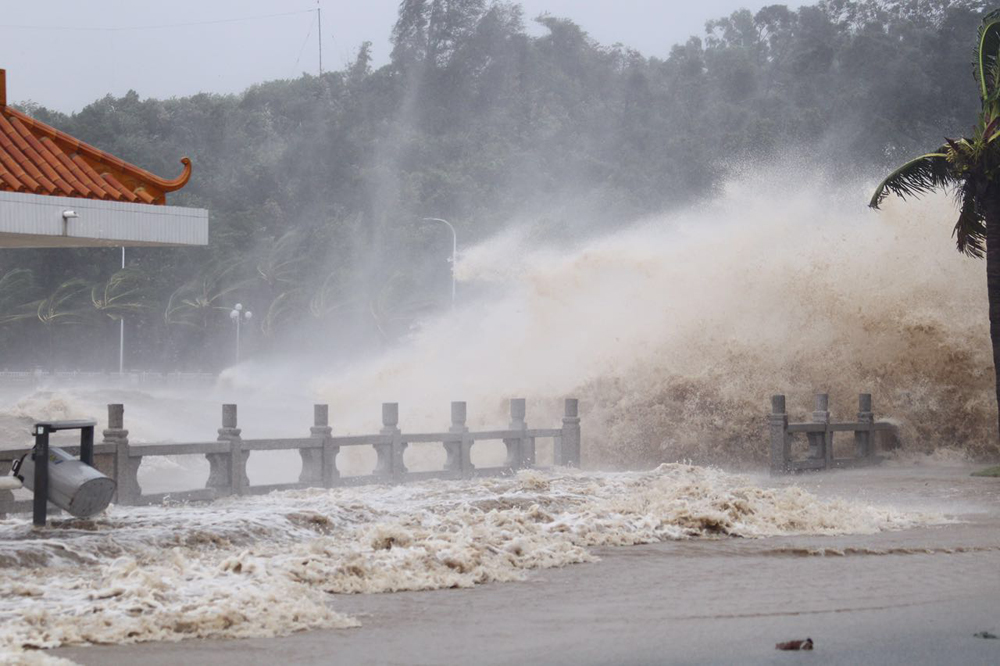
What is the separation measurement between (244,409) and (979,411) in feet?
133

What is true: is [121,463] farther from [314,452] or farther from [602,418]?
[602,418]

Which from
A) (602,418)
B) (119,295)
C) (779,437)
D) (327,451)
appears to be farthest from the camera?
(119,295)

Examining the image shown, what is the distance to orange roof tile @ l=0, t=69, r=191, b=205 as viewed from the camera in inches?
456

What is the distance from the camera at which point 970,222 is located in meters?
22.4

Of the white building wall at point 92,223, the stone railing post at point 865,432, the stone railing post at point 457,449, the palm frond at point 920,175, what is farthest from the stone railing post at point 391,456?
the stone railing post at point 865,432

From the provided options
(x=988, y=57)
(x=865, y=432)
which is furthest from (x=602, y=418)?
(x=988, y=57)

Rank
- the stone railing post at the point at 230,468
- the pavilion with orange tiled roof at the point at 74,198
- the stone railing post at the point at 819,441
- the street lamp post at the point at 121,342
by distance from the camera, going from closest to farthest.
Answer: the pavilion with orange tiled roof at the point at 74,198 < the stone railing post at the point at 230,468 < the stone railing post at the point at 819,441 < the street lamp post at the point at 121,342

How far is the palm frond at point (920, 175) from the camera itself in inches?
876

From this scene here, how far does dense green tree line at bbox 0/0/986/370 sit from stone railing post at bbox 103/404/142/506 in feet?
169

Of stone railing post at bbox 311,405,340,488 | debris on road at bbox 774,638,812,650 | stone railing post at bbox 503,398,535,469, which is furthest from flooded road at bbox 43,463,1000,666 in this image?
stone railing post at bbox 503,398,535,469

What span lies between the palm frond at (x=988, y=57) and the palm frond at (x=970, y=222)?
Answer: 1563 mm

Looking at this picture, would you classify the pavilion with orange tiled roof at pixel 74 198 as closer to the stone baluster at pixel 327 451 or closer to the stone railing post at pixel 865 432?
the stone baluster at pixel 327 451

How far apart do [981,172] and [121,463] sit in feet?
48.2

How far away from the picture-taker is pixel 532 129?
88188mm
